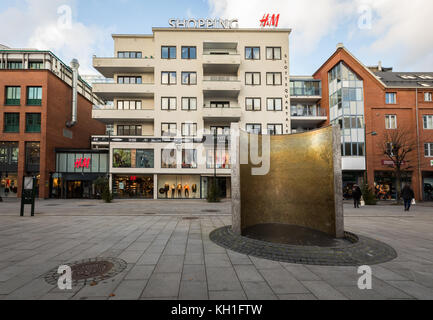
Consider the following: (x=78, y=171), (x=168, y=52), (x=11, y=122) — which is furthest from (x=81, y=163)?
(x=168, y=52)

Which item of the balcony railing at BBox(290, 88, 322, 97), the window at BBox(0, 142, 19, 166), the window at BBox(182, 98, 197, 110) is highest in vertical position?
the balcony railing at BBox(290, 88, 322, 97)

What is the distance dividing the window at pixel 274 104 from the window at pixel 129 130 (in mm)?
17149

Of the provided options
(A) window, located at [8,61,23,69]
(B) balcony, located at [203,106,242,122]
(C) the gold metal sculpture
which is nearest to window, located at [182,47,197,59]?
(B) balcony, located at [203,106,242,122]

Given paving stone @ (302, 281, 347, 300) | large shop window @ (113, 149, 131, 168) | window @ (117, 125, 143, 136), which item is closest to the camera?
paving stone @ (302, 281, 347, 300)

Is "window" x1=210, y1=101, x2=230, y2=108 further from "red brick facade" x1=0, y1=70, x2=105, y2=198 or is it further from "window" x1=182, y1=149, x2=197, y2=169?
"red brick facade" x1=0, y1=70, x2=105, y2=198

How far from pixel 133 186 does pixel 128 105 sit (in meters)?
10.7

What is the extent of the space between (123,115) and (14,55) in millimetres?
27218

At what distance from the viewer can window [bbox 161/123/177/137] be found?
88.8ft

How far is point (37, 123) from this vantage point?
27328 mm

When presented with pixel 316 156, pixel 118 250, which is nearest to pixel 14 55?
pixel 118 250

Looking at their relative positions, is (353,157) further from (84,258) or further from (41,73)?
(41,73)

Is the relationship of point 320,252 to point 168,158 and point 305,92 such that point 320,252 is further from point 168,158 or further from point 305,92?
point 305,92

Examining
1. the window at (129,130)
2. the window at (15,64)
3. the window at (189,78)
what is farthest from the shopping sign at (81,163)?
the window at (15,64)

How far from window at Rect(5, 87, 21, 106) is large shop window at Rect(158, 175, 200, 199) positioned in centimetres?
2090
